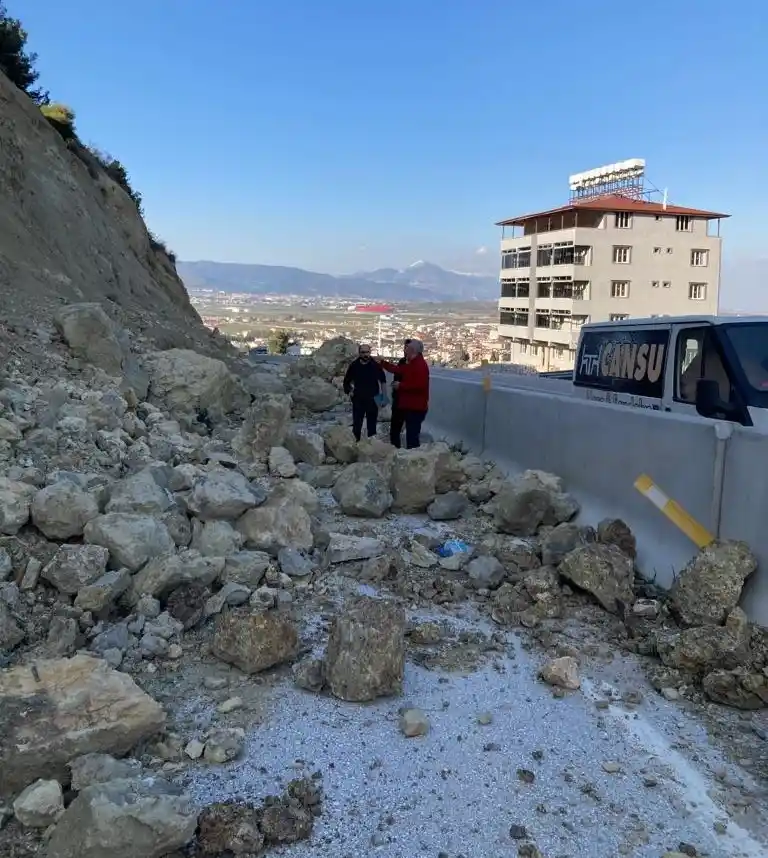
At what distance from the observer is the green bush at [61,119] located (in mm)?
23109

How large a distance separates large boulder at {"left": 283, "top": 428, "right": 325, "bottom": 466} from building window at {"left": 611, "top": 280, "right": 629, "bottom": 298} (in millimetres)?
58991

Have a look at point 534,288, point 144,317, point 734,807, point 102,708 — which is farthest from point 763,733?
point 534,288

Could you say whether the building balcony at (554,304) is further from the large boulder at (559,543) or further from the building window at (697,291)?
the large boulder at (559,543)

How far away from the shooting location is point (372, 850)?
288 cm

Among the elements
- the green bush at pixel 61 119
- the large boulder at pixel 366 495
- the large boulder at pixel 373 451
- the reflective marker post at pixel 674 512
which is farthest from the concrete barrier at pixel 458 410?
the green bush at pixel 61 119

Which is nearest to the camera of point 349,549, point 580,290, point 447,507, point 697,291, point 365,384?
point 349,549

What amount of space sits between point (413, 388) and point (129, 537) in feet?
18.6

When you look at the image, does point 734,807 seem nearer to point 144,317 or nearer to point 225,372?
point 225,372

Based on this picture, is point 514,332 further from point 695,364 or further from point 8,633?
point 8,633

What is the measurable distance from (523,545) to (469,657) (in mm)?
1653

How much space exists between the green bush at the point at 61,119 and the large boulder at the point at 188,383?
48.4 feet

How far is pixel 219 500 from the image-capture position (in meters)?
5.77

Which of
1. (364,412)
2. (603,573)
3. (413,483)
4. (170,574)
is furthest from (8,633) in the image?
(364,412)

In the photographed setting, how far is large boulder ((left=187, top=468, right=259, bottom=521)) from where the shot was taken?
5.77 metres
